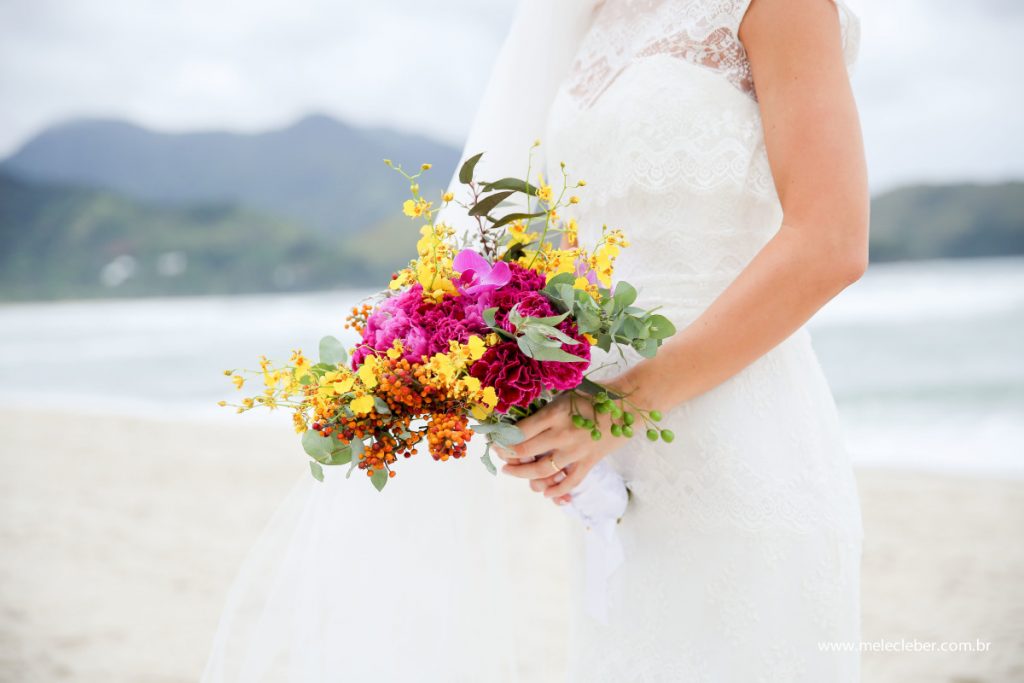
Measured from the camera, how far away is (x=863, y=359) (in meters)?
15.2

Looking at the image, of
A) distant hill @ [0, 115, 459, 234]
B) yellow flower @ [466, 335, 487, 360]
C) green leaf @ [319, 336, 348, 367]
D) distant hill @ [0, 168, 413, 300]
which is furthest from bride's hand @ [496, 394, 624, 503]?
distant hill @ [0, 115, 459, 234]

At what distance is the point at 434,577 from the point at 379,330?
2.62 feet

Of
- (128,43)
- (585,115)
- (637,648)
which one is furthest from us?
(128,43)

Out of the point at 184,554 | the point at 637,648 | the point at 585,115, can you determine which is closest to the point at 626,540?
the point at 637,648

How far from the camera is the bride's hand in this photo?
4.21 ft

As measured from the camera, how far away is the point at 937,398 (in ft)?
38.3

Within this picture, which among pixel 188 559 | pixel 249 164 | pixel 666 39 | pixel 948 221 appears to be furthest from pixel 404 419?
pixel 249 164

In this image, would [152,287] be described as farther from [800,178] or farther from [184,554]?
[800,178]

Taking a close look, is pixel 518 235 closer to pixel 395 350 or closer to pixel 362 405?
pixel 395 350

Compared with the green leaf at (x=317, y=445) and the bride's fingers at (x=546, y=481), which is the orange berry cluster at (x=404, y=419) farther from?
the bride's fingers at (x=546, y=481)

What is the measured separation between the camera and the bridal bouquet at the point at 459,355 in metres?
1.10

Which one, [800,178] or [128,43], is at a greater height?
[128,43]

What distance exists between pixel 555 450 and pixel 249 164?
60247 millimetres

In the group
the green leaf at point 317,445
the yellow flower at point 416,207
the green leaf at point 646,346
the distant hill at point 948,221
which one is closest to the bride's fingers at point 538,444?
the green leaf at point 646,346
